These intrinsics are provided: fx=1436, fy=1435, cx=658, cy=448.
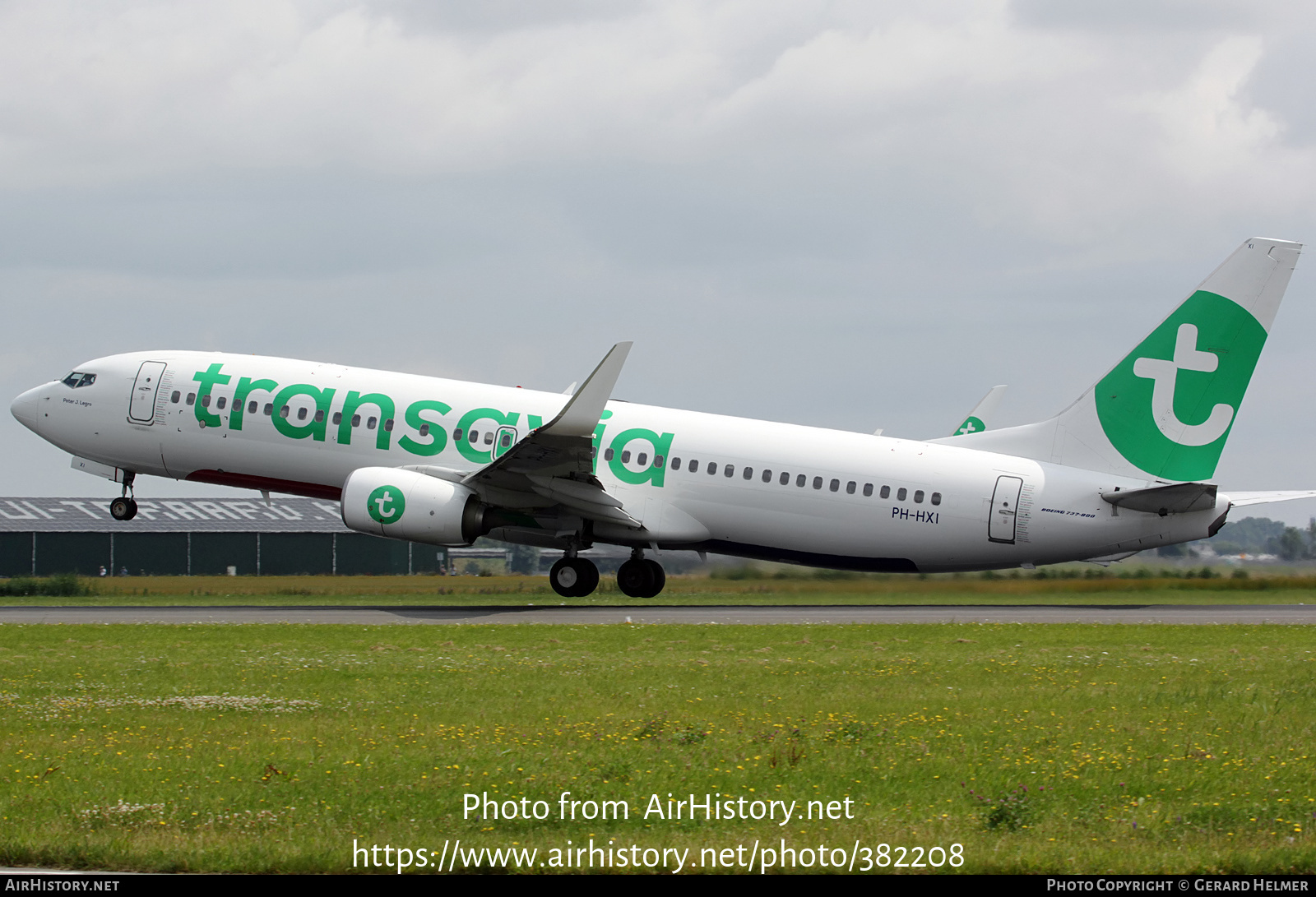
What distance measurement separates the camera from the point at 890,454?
35.9 metres

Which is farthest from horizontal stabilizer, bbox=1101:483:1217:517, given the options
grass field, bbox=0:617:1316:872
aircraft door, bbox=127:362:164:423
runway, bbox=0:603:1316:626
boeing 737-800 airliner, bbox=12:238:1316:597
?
aircraft door, bbox=127:362:164:423

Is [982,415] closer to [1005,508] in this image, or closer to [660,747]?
[1005,508]

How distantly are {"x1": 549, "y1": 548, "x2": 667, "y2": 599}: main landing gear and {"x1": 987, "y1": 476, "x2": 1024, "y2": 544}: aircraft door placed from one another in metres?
9.09

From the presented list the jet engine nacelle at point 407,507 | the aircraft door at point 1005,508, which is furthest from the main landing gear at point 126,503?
the aircraft door at point 1005,508

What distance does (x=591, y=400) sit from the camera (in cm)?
3209

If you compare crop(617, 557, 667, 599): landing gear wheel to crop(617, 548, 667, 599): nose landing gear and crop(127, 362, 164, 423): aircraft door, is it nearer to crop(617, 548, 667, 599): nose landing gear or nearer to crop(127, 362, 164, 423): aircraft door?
crop(617, 548, 667, 599): nose landing gear

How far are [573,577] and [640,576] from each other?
7.20 ft

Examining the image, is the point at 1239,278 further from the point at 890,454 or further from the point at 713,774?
the point at 713,774

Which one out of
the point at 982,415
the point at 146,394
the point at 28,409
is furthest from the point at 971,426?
the point at 28,409

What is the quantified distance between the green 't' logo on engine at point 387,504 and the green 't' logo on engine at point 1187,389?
17.1 meters

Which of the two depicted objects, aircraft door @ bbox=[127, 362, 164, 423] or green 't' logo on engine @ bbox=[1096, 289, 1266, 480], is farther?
aircraft door @ bbox=[127, 362, 164, 423]

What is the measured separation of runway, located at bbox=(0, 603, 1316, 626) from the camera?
30.5 metres
